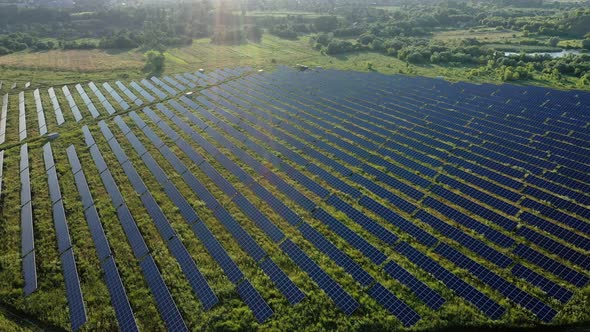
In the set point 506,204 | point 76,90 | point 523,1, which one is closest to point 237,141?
point 506,204

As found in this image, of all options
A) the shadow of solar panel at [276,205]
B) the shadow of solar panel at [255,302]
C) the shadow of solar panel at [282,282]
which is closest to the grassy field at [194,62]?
the shadow of solar panel at [276,205]

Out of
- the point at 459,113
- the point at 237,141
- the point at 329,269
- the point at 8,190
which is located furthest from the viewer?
the point at 459,113

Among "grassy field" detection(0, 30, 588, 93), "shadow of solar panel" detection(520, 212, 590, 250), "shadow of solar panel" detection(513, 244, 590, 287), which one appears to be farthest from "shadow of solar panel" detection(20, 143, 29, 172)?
"shadow of solar panel" detection(520, 212, 590, 250)

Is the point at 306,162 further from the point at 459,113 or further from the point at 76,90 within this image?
the point at 76,90

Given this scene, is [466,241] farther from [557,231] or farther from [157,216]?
[157,216]

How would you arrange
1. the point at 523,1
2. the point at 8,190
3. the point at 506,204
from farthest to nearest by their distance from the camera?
1. the point at 523,1
2. the point at 8,190
3. the point at 506,204
